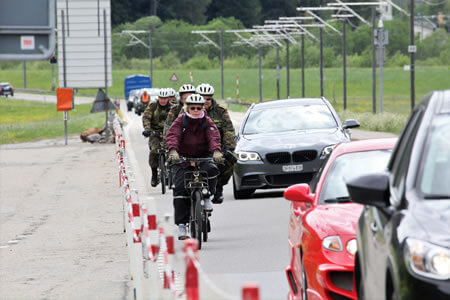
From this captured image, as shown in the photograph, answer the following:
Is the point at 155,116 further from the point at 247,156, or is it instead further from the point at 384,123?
the point at 384,123

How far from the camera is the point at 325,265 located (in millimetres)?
8648

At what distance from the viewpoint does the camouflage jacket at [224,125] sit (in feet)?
56.1

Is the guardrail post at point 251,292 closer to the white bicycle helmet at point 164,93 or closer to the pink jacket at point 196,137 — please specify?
the pink jacket at point 196,137

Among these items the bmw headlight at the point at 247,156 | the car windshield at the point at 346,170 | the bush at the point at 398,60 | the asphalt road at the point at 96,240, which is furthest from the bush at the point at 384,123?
the bush at the point at 398,60

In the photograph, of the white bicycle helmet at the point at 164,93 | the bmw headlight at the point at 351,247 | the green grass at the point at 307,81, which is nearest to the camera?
the bmw headlight at the point at 351,247

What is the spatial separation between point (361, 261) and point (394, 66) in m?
148

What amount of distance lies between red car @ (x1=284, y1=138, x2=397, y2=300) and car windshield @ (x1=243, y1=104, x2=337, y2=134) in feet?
32.9

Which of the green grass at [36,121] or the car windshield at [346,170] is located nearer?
the car windshield at [346,170]

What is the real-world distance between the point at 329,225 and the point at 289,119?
1236 cm

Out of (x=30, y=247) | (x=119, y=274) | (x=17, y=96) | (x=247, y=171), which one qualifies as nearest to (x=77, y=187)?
(x=247, y=171)

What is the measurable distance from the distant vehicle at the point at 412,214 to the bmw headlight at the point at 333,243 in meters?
1.72

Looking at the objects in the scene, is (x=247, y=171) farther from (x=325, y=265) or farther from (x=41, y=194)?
(x=325, y=265)

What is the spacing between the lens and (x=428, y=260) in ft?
18.3

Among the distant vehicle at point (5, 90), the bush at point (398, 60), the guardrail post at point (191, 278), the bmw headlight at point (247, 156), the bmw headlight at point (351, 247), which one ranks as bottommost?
the distant vehicle at point (5, 90)
